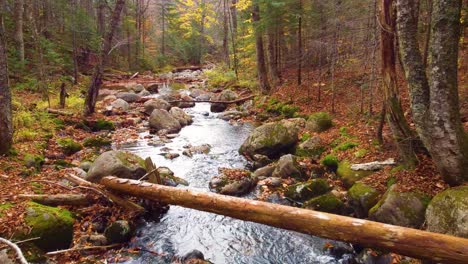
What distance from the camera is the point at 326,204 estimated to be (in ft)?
23.1

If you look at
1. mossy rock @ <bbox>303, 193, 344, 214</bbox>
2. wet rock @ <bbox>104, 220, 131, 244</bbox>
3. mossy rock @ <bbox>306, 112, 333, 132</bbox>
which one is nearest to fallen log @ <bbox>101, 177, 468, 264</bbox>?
wet rock @ <bbox>104, 220, 131, 244</bbox>

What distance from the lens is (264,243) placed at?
6.42 m

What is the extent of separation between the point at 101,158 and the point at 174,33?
1720 inches

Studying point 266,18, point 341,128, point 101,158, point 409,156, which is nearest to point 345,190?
point 409,156

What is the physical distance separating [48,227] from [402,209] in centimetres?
589

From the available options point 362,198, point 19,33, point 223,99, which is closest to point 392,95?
point 362,198

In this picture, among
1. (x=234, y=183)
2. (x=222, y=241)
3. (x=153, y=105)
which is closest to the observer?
(x=222, y=241)

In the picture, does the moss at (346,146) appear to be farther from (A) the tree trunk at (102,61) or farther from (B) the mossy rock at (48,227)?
(A) the tree trunk at (102,61)

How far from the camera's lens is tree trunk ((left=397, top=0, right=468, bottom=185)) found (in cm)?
529

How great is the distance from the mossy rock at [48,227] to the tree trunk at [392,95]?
21.3 ft

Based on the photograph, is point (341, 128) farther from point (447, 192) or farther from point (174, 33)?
point (174, 33)

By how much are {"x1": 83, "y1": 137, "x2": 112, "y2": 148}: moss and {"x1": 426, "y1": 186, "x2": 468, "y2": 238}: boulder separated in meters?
10.2

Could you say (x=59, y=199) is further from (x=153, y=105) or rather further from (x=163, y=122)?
(x=153, y=105)

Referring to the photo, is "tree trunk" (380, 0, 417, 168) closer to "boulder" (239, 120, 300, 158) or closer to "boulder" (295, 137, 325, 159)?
"boulder" (295, 137, 325, 159)
